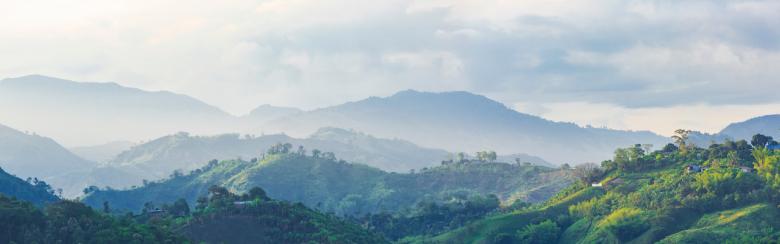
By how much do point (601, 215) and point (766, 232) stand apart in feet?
103

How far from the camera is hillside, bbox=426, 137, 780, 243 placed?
122 metres

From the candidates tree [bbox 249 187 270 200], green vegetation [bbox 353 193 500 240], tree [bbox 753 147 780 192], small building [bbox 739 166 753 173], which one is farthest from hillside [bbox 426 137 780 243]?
tree [bbox 249 187 270 200]

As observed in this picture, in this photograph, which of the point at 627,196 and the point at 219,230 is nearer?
the point at 219,230

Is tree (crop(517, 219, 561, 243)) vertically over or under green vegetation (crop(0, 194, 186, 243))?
under

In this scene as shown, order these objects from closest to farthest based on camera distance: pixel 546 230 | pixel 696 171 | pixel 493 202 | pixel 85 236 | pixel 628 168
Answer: pixel 85 236, pixel 546 230, pixel 696 171, pixel 628 168, pixel 493 202

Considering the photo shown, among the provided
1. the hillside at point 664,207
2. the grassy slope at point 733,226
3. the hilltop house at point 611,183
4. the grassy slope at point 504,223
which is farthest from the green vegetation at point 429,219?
the grassy slope at point 733,226

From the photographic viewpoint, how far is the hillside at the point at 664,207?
122438 mm

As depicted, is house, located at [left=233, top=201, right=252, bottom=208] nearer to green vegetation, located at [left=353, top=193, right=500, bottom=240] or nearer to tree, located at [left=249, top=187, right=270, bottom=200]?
tree, located at [left=249, top=187, right=270, bottom=200]

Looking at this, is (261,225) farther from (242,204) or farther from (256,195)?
(256,195)

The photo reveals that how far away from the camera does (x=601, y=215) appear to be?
14312 cm

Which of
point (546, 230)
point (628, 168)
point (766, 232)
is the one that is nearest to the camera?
point (766, 232)

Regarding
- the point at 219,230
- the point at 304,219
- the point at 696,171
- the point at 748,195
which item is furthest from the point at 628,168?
the point at 219,230

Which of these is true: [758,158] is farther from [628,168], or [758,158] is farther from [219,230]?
[219,230]

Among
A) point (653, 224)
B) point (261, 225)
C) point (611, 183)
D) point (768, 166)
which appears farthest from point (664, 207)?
point (261, 225)
